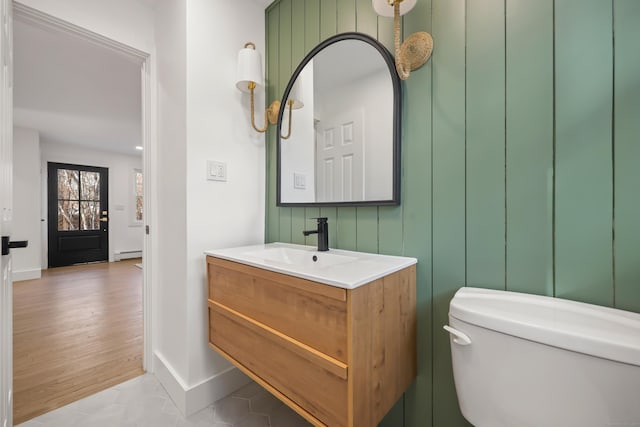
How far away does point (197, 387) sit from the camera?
1384 millimetres

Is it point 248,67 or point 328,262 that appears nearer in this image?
point 328,262

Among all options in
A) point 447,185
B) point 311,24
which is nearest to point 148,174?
point 311,24

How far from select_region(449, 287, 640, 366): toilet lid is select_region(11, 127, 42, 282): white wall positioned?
18.8 feet

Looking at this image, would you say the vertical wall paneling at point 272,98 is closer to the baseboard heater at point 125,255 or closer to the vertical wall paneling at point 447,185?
the vertical wall paneling at point 447,185

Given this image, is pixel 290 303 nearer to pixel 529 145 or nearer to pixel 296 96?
pixel 529 145

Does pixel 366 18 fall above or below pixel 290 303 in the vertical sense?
above

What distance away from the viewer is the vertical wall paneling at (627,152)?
2.29 ft

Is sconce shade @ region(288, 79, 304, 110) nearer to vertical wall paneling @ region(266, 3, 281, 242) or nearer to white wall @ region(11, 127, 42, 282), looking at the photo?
vertical wall paneling @ region(266, 3, 281, 242)

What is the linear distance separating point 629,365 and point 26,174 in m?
6.27

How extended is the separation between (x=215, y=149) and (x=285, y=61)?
0.70 m

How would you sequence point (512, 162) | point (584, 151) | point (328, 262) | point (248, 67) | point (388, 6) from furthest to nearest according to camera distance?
point (248, 67) < point (328, 262) < point (388, 6) < point (512, 162) < point (584, 151)

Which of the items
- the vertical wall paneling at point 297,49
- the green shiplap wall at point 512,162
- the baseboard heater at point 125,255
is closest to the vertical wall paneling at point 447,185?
the green shiplap wall at point 512,162

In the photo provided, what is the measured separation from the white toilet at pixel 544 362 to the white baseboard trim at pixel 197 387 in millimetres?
1253

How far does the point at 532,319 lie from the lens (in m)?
0.66
